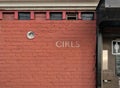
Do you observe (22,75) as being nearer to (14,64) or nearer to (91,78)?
(14,64)

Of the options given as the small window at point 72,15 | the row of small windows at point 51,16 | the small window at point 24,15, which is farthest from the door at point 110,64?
the small window at point 24,15

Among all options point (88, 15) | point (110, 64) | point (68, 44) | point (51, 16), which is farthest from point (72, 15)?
→ point (110, 64)

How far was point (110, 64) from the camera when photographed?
37.5ft

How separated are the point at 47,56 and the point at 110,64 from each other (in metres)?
2.09

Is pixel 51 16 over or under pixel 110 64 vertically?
over

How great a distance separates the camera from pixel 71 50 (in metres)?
11.3

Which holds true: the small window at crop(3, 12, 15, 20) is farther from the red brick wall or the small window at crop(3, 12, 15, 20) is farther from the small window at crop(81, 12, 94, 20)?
the small window at crop(81, 12, 94, 20)

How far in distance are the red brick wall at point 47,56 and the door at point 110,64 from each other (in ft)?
1.36

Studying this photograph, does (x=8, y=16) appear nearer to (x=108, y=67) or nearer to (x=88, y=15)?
(x=88, y=15)

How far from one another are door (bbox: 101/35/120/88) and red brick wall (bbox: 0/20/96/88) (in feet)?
1.36

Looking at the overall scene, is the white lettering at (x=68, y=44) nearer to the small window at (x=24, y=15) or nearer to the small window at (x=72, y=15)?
the small window at (x=72, y=15)

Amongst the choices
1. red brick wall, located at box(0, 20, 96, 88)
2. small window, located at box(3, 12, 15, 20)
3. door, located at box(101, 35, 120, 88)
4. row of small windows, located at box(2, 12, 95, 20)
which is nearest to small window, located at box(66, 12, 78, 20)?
row of small windows, located at box(2, 12, 95, 20)

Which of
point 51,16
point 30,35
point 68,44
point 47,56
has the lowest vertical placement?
point 47,56

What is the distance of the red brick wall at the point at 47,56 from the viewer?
1126cm
